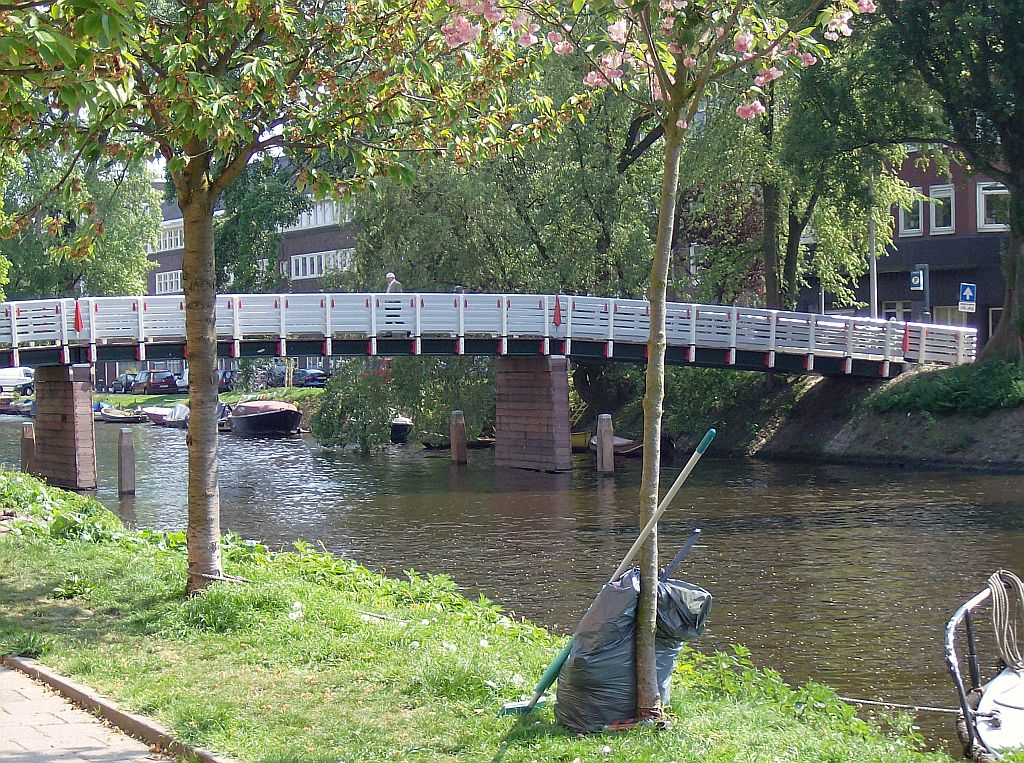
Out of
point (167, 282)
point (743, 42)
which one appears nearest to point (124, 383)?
point (167, 282)

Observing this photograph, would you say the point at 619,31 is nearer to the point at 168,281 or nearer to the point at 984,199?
the point at 984,199

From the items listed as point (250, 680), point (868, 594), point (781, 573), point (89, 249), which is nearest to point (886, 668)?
point (868, 594)

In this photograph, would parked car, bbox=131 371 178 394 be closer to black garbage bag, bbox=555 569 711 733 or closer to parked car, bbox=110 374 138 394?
parked car, bbox=110 374 138 394

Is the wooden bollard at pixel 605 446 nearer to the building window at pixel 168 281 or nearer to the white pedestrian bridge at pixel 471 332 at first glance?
the white pedestrian bridge at pixel 471 332

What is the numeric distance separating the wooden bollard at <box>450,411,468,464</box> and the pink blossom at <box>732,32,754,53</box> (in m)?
30.3

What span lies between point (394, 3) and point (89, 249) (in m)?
3.63

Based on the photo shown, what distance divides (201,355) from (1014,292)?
28737 millimetres

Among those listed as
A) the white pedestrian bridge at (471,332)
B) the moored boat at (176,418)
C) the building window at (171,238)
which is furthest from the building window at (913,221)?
the building window at (171,238)

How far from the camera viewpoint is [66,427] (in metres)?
32.5

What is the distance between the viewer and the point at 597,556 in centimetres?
1977

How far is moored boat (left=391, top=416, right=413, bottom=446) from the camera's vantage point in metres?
46.6

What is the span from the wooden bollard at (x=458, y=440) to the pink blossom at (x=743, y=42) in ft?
99.4

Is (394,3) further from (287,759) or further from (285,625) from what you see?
(287,759)

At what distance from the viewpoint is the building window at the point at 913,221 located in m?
50.9
